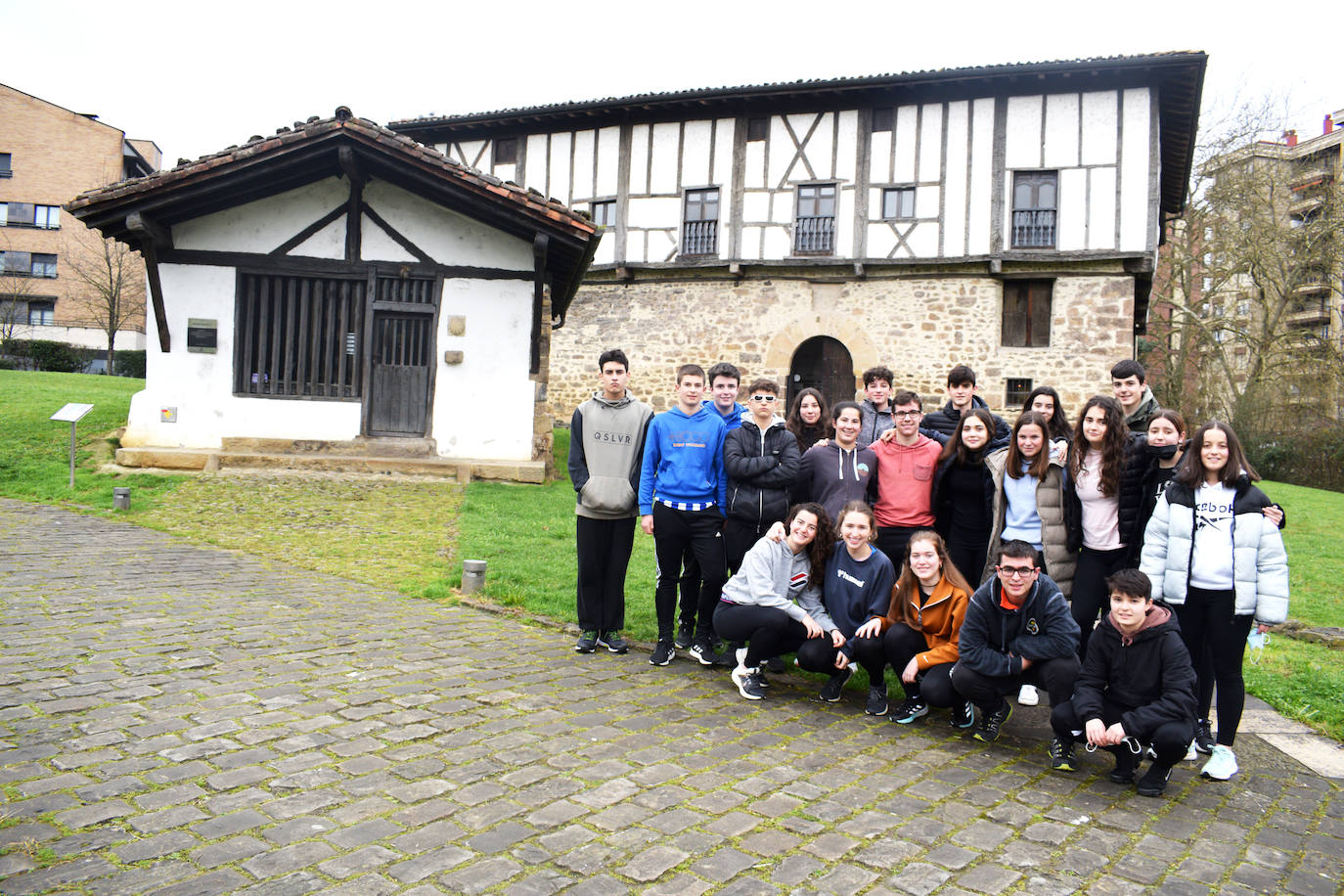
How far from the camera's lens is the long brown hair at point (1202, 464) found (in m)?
4.25

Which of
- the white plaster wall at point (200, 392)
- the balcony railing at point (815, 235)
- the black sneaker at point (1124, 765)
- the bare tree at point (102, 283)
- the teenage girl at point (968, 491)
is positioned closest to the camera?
the black sneaker at point (1124, 765)

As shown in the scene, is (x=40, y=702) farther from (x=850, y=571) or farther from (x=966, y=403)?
(x=966, y=403)

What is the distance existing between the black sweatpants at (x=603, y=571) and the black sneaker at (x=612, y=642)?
0.07m

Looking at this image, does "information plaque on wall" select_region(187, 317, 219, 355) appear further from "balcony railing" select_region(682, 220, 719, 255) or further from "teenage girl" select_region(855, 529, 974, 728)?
"balcony railing" select_region(682, 220, 719, 255)

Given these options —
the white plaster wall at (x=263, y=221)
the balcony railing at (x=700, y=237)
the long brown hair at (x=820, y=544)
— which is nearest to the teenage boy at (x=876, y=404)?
the long brown hair at (x=820, y=544)

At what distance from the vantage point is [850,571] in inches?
197

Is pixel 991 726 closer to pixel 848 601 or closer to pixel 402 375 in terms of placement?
pixel 848 601

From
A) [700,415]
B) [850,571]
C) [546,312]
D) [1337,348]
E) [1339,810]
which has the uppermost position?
[1337,348]

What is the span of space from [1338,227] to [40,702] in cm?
2800

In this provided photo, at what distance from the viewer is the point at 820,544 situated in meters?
5.11

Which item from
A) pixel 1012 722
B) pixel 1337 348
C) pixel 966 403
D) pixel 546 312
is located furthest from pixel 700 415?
pixel 1337 348

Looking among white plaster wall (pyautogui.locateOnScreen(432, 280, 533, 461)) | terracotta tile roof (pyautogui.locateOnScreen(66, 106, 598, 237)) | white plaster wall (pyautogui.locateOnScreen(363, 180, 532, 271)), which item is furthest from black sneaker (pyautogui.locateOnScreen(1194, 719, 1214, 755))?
white plaster wall (pyautogui.locateOnScreen(363, 180, 532, 271))

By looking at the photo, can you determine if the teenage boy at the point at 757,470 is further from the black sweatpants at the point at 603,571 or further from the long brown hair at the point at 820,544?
the black sweatpants at the point at 603,571

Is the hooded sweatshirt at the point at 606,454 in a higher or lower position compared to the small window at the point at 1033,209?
lower
